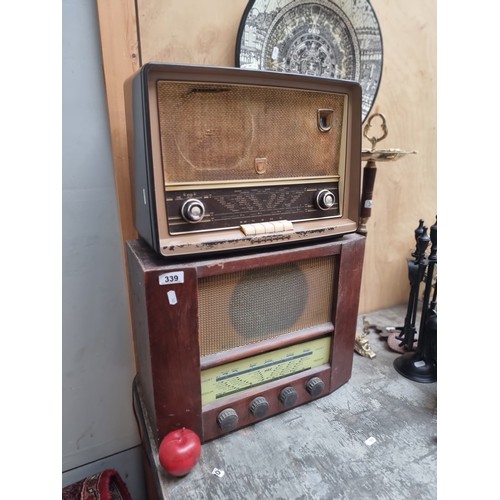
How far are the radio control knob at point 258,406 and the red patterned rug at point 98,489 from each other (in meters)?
0.51

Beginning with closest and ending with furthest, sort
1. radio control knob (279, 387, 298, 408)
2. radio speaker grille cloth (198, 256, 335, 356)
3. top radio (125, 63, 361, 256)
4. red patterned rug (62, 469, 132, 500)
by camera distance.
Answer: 1. top radio (125, 63, 361, 256)
2. radio speaker grille cloth (198, 256, 335, 356)
3. radio control knob (279, 387, 298, 408)
4. red patterned rug (62, 469, 132, 500)

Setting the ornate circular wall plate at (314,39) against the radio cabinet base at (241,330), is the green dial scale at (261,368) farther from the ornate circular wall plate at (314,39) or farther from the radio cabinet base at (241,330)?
the ornate circular wall plate at (314,39)

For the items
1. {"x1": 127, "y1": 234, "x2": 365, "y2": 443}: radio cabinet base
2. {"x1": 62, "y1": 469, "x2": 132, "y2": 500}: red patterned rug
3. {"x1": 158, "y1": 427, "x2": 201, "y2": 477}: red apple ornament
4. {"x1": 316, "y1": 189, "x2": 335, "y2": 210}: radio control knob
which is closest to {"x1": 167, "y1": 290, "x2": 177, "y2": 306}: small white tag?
{"x1": 127, "y1": 234, "x2": 365, "y2": 443}: radio cabinet base

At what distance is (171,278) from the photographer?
0.69m

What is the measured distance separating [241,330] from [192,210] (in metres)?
0.31

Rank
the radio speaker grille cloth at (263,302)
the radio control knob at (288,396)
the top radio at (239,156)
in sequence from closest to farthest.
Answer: the top radio at (239,156)
the radio speaker grille cloth at (263,302)
the radio control knob at (288,396)

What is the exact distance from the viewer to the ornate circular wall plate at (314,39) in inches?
38.0

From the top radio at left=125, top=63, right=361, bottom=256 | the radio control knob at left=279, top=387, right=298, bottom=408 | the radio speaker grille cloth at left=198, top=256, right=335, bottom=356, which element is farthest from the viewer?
the radio control knob at left=279, top=387, right=298, bottom=408

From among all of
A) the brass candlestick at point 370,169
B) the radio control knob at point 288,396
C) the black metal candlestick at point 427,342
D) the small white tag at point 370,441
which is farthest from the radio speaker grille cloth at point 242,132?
the small white tag at point 370,441

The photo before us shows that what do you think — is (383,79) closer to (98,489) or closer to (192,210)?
(192,210)

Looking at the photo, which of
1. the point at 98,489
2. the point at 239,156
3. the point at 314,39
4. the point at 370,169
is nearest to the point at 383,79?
the point at 314,39

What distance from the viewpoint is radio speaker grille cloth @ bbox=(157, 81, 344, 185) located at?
0.69m

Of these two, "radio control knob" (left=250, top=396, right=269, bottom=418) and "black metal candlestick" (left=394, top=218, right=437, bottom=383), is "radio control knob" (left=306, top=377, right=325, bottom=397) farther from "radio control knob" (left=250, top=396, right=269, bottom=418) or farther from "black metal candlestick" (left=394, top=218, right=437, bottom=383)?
"black metal candlestick" (left=394, top=218, right=437, bottom=383)

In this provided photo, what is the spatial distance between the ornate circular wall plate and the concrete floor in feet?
3.10
